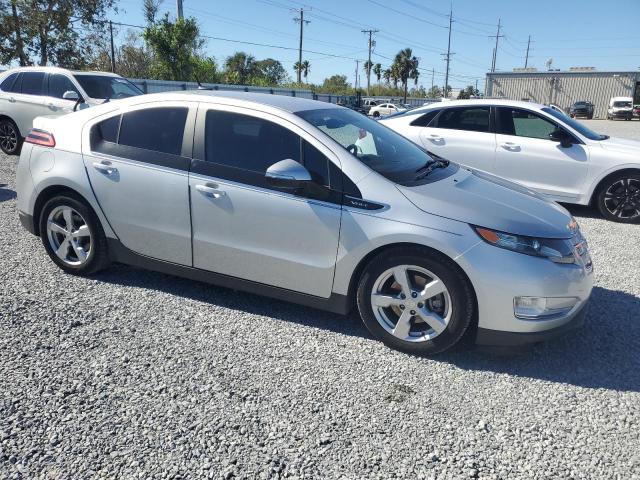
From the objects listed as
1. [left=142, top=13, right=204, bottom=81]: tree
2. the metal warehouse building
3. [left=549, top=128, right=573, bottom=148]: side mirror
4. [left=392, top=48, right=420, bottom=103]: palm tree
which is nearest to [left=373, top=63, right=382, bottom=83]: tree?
[left=392, top=48, right=420, bottom=103]: palm tree

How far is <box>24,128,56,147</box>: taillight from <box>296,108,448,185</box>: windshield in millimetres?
2205

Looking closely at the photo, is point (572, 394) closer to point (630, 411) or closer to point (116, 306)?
point (630, 411)

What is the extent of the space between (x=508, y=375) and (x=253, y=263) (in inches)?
72.9

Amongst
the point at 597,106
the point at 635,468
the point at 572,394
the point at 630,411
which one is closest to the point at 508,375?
the point at 572,394

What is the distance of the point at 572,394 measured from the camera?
304cm

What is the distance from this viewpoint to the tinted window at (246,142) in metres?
3.60

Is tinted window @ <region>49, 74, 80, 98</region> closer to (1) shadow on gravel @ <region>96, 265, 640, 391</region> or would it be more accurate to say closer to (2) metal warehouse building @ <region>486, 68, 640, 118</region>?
(1) shadow on gravel @ <region>96, 265, 640, 391</region>

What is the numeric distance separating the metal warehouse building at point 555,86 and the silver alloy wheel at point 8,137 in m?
53.9

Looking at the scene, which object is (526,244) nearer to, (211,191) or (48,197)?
(211,191)

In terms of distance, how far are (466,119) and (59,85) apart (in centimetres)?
765

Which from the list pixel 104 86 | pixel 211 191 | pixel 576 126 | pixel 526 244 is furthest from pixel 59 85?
pixel 526 244

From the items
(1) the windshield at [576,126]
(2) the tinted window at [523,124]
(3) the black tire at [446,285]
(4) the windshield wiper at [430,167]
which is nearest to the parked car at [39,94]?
(2) the tinted window at [523,124]

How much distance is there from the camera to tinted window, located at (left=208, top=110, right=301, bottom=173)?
360 cm

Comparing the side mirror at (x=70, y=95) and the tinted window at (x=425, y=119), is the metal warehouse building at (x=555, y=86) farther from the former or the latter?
the side mirror at (x=70, y=95)
